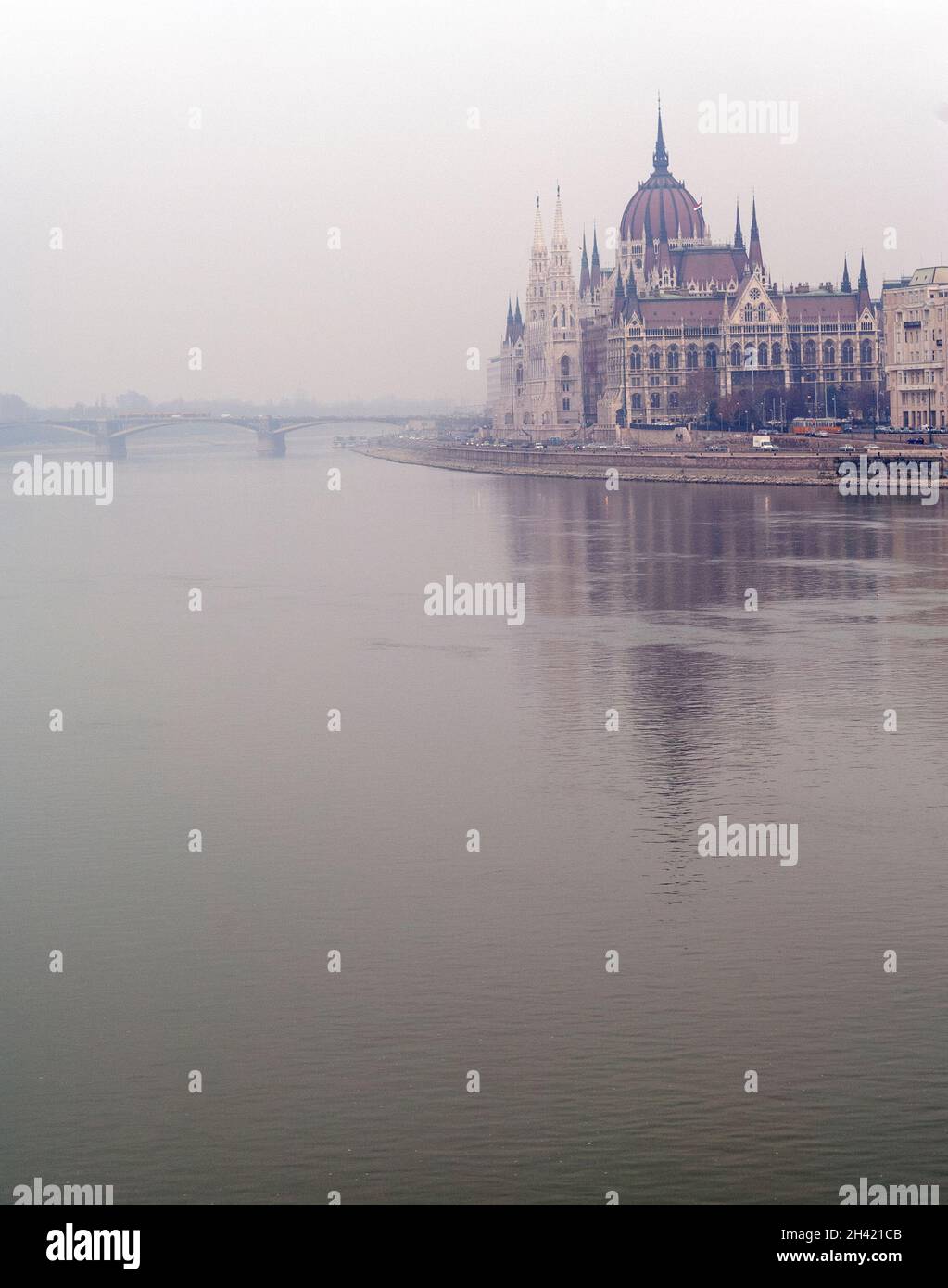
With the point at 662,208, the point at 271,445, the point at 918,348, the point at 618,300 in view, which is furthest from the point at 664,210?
the point at 918,348

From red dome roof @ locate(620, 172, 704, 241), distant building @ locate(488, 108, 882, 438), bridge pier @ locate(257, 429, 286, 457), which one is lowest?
bridge pier @ locate(257, 429, 286, 457)

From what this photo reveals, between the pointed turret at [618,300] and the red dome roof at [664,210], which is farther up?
the red dome roof at [664,210]

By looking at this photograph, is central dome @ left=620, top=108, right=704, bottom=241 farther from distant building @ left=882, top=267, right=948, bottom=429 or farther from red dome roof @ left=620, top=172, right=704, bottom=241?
distant building @ left=882, top=267, right=948, bottom=429

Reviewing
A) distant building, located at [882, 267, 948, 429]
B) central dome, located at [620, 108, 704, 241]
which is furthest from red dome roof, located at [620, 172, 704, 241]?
distant building, located at [882, 267, 948, 429]

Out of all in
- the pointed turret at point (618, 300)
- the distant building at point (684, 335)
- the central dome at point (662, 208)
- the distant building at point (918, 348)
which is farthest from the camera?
the central dome at point (662, 208)

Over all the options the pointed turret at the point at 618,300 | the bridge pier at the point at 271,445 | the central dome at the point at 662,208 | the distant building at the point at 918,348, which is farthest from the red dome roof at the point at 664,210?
the distant building at the point at 918,348

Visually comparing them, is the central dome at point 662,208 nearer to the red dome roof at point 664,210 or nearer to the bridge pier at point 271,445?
the red dome roof at point 664,210

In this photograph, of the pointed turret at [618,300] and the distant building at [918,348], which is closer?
the distant building at [918,348]
